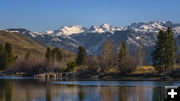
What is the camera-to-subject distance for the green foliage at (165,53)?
145 meters

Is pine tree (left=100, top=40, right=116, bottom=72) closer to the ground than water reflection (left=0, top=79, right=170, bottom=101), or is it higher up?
higher up

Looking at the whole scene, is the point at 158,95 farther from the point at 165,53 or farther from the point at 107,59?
the point at 107,59

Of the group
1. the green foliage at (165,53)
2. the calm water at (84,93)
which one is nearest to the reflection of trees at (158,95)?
the calm water at (84,93)

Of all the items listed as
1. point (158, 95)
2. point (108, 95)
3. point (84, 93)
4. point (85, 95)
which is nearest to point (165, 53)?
point (84, 93)

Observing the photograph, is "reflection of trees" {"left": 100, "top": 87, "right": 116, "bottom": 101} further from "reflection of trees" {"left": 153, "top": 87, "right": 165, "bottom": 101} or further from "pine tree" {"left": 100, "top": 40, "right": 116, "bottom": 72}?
"pine tree" {"left": 100, "top": 40, "right": 116, "bottom": 72}

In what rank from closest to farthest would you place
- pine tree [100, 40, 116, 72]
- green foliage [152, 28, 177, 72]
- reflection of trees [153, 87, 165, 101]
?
1. reflection of trees [153, 87, 165, 101]
2. green foliage [152, 28, 177, 72]
3. pine tree [100, 40, 116, 72]

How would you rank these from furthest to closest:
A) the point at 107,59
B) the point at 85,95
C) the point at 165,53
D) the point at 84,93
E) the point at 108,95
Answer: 1. the point at 107,59
2. the point at 165,53
3. the point at 84,93
4. the point at 108,95
5. the point at 85,95

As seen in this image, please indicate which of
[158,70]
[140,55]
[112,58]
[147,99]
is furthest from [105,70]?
[147,99]

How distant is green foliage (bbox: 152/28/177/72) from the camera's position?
144875 mm

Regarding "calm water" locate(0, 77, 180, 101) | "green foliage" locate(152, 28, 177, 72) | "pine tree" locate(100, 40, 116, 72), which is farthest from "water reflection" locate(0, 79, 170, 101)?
"pine tree" locate(100, 40, 116, 72)

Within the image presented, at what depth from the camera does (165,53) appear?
147 m

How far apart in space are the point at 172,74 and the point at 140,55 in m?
35.7

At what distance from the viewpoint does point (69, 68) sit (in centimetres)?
19762

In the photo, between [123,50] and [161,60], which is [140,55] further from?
[161,60]
